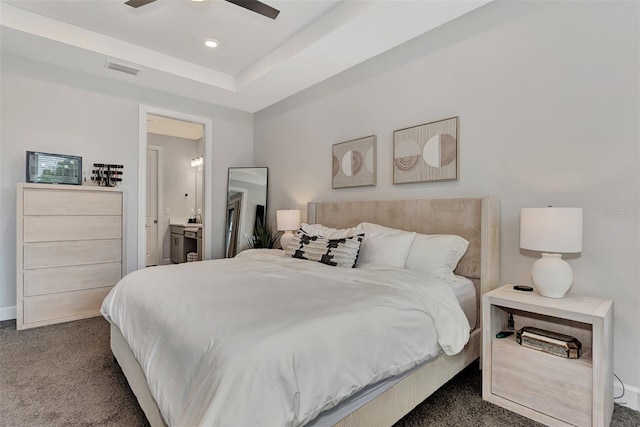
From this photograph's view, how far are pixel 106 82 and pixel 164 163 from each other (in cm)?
260

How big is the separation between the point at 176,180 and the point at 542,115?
6.04 metres

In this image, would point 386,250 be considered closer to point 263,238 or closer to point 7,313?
point 263,238

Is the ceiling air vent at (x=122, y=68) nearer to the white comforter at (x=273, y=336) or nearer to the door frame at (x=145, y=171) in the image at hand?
the door frame at (x=145, y=171)

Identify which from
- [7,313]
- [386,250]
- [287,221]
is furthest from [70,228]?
[386,250]

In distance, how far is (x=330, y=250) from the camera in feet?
8.30

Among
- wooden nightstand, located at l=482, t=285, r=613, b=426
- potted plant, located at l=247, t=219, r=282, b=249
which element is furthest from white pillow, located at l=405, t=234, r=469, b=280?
potted plant, located at l=247, t=219, r=282, b=249

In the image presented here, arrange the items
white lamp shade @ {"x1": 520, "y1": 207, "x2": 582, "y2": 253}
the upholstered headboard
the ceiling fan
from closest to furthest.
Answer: white lamp shade @ {"x1": 520, "y1": 207, "x2": 582, "y2": 253}, the ceiling fan, the upholstered headboard

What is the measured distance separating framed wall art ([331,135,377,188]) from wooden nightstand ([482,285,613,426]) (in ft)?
5.55

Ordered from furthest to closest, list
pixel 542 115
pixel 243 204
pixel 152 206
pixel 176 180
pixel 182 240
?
pixel 176 180, pixel 152 206, pixel 182 240, pixel 243 204, pixel 542 115

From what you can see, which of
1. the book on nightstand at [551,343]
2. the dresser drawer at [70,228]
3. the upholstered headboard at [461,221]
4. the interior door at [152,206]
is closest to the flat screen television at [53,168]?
the dresser drawer at [70,228]

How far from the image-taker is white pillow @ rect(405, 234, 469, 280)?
2.26 metres

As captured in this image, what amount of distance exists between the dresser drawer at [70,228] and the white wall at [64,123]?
38 cm

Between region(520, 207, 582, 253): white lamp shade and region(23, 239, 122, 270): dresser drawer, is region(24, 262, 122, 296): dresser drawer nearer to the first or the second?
region(23, 239, 122, 270): dresser drawer

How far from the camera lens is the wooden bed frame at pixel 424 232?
1481 mm
